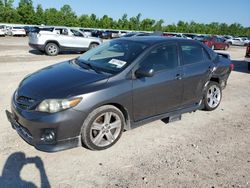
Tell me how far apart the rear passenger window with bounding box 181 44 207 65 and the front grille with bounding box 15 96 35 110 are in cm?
283

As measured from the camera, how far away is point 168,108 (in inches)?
199

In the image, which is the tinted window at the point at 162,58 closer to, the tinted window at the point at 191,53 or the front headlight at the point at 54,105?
the tinted window at the point at 191,53

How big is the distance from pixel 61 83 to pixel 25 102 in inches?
22.3

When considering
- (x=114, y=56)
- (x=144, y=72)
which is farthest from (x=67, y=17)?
(x=144, y=72)

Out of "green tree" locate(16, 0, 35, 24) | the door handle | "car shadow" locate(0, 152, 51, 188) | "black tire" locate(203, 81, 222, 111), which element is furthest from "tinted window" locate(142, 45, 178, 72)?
"green tree" locate(16, 0, 35, 24)

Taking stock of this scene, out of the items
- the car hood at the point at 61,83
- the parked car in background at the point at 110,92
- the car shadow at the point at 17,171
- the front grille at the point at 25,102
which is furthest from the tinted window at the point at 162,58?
the car shadow at the point at 17,171

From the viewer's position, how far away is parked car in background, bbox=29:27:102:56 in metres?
15.2

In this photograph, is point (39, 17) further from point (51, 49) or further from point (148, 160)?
point (148, 160)

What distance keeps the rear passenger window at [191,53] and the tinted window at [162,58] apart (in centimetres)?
25

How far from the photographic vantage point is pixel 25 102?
3986mm

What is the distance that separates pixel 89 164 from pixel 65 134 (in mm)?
526

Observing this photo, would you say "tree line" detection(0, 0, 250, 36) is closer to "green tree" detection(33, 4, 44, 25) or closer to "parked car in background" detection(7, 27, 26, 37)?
"green tree" detection(33, 4, 44, 25)

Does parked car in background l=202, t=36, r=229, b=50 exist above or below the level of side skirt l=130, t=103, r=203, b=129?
below

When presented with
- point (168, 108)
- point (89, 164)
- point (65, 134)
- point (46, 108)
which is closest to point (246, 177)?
point (168, 108)
